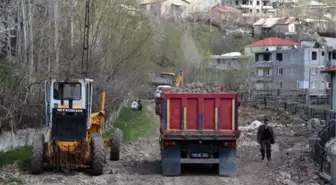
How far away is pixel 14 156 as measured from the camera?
20.9 meters

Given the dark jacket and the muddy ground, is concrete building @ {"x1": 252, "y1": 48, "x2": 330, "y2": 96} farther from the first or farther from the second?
the dark jacket

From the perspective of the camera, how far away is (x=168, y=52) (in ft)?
307

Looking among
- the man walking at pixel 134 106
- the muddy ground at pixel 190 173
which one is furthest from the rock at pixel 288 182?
the man walking at pixel 134 106

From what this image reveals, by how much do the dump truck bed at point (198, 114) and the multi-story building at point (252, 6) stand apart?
6141 inches

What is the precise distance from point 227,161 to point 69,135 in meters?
4.61

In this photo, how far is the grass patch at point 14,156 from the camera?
1981 centimetres

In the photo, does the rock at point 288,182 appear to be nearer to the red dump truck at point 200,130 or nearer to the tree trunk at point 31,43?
the red dump truck at point 200,130

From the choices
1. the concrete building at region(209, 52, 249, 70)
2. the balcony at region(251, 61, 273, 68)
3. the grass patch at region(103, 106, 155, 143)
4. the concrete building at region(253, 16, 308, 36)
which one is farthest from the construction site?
the concrete building at region(253, 16, 308, 36)

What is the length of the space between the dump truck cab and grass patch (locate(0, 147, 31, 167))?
1934 millimetres

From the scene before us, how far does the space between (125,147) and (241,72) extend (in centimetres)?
6851

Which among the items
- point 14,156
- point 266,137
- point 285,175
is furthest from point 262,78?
point 285,175

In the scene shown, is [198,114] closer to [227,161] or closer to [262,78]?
[227,161]

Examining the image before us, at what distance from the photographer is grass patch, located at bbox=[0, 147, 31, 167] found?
65.0 ft

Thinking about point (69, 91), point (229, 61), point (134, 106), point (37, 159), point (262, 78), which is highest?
point (229, 61)
